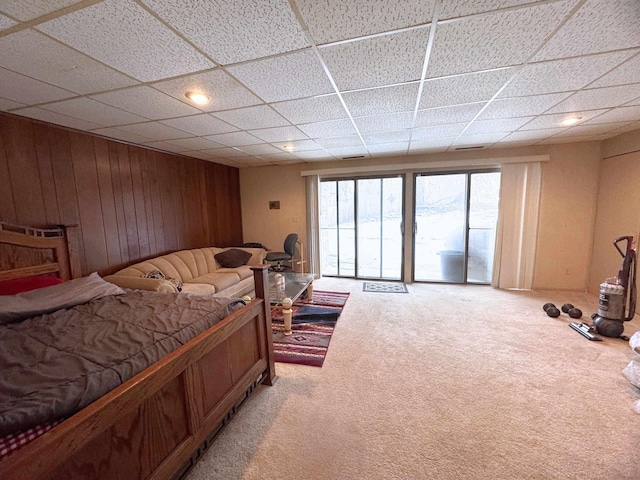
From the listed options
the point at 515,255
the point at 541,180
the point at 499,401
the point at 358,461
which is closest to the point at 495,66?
the point at 499,401

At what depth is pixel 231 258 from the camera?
A: 423 cm

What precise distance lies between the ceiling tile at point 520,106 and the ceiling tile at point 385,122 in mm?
718

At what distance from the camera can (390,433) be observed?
1.62m

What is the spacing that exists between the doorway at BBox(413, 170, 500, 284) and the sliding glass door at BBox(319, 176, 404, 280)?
41 centimetres

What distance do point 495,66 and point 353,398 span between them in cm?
250

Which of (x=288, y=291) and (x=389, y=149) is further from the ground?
(x=389, y=149)

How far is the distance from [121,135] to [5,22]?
77.5 inches

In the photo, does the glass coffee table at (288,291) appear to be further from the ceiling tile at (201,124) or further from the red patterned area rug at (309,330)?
the ceiling tile at (201,124)

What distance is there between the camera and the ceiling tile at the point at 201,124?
8.27 feet

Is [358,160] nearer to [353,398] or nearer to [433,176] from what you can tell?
[433,176]

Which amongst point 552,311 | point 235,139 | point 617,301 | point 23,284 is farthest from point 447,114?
point 23,284

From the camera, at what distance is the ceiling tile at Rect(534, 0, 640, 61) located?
1.21 m

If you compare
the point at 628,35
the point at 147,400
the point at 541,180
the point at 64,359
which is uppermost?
the point at 628,35

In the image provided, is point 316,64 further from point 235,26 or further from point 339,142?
point 339,142
